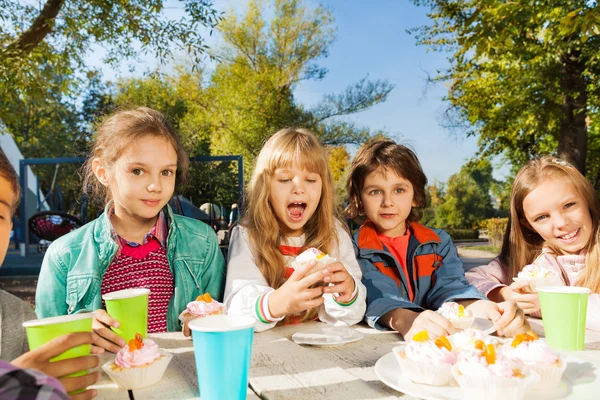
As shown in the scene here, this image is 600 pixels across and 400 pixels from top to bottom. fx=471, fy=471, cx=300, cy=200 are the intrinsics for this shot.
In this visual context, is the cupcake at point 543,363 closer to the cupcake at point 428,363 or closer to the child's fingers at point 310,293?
the cupcake at point 428,363

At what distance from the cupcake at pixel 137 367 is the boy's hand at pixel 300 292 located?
1.72 feet

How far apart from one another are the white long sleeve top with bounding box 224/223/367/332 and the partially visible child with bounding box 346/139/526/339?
123 mm

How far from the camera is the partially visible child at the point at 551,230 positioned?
2.16 meters

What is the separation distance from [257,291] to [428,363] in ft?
3.11

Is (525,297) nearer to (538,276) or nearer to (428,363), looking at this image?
(538,276)

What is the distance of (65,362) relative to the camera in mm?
988

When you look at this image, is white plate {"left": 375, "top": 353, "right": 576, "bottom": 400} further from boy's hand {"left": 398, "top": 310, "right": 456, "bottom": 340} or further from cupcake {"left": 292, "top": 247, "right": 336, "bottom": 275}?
cupcake {"left": 292, "top": 247, "right": 336, "bottom": 275}

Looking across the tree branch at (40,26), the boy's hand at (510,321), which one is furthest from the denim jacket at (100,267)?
the tree branch at (40,26)

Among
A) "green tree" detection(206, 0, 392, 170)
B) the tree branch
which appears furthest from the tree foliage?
the tree branch

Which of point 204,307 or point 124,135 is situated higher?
point 124,135

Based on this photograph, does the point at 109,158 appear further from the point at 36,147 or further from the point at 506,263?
the point at 36,147

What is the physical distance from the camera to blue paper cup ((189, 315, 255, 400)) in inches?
36.4

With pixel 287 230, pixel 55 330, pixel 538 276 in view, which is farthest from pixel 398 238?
pixel 55 330

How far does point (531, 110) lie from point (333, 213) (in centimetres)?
1182
